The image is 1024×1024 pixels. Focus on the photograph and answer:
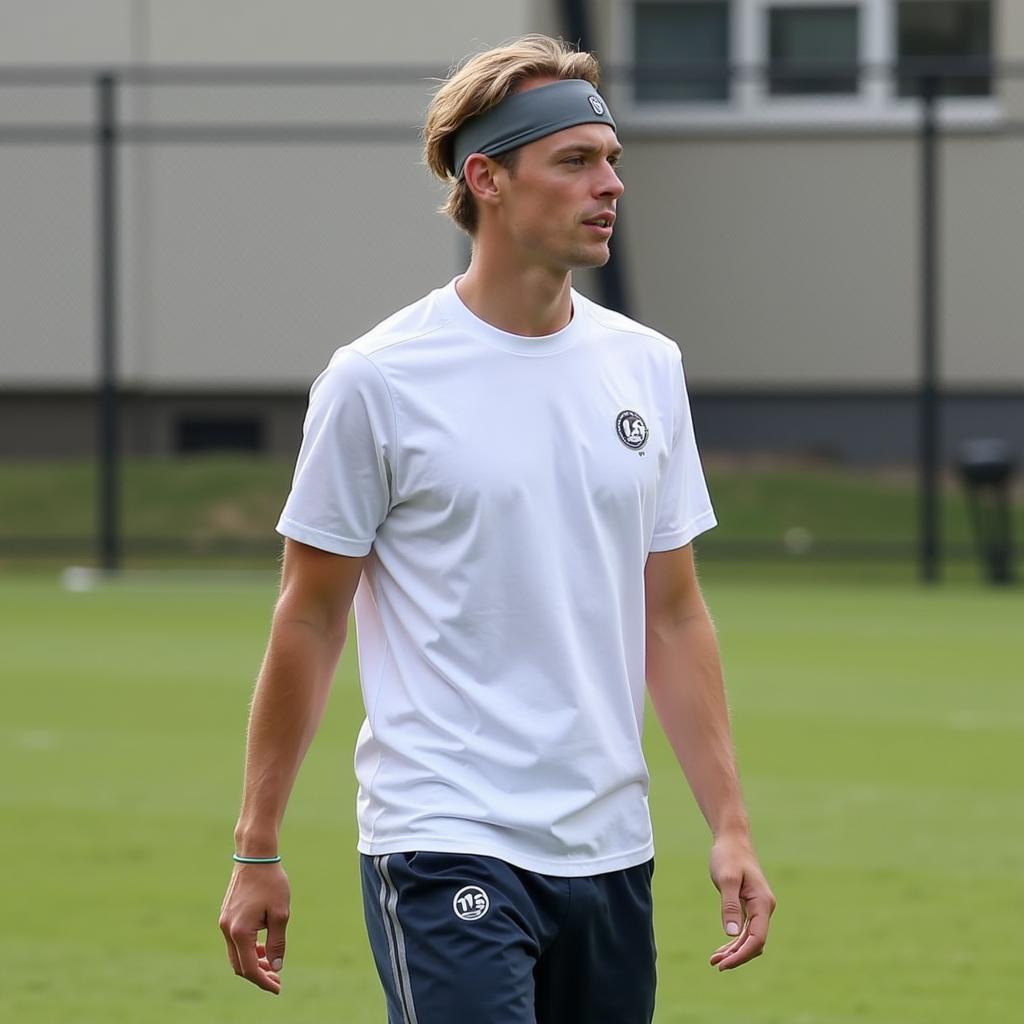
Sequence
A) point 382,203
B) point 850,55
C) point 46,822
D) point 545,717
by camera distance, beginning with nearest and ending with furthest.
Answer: point 545,717
point 46,822
point 382,203
point 850,55

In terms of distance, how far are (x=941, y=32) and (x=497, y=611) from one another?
17.9 meters

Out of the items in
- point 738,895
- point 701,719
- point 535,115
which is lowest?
point 738,895

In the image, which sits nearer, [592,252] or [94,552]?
[592,252]

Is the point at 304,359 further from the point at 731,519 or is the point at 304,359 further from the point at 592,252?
the point at 592,252

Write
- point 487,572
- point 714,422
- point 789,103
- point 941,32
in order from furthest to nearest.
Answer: point 941,32
point 789,103
point 714,422
point 487,572

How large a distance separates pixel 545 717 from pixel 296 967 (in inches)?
109

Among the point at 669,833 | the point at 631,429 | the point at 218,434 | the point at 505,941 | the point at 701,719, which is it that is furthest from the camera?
the point at 218,434

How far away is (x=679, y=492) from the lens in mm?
3510

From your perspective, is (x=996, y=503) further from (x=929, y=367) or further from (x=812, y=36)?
(x=812, y=36)

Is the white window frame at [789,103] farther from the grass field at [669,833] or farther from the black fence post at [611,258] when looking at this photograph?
the grass field at [669,833]

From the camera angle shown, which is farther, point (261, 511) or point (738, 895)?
point (261, 511)

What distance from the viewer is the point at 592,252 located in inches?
129

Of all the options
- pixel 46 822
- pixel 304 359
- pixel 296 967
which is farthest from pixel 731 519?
pixel 296 967

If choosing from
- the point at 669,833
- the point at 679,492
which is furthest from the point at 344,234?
the point at 679,492
